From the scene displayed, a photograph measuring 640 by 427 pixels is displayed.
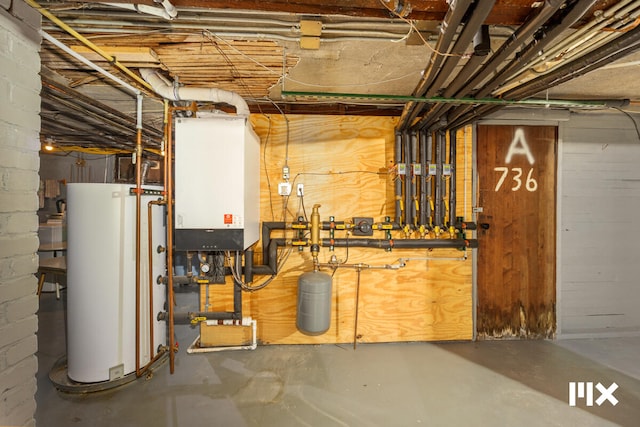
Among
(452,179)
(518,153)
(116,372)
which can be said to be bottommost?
(116,372)

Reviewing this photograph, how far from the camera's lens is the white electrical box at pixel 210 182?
173 centimetres

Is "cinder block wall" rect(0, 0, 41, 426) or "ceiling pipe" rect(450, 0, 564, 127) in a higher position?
"ceiling pipe" rect(450, 0, 564, 127)

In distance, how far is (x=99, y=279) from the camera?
186cm

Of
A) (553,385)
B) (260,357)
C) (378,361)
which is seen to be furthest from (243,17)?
(553,385)

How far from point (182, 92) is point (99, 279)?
1466 mm

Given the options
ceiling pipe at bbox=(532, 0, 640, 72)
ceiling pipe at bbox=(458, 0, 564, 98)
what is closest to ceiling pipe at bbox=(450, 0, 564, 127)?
ceiling pipe at bbox=(458, 0, 564, 98)

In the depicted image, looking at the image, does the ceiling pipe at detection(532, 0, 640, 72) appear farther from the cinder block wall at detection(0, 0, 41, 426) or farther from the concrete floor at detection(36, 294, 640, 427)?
the cinder block wall at detection(0, 0, 41, 426)

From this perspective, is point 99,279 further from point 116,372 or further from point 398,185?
point 398,185

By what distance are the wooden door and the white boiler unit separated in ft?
10.2

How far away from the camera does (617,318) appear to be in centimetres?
262

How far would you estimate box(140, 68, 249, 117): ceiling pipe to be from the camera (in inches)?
70.9

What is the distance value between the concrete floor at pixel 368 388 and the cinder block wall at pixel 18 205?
0.83 meters

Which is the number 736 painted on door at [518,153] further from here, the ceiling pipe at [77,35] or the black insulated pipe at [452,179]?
the ceiling pipe at [77,35]

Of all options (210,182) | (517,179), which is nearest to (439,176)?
(517,179)
